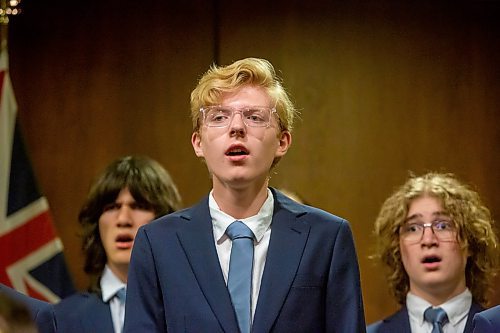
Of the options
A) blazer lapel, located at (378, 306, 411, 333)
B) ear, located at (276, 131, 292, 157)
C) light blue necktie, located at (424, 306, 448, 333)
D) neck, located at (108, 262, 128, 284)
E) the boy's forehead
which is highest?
the boy's forehead

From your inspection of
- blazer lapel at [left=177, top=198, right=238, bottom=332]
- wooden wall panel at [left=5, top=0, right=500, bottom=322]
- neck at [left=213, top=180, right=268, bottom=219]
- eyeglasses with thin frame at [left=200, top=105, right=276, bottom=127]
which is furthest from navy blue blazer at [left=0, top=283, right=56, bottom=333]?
wooden wall panel at [left=5, top=0, right=500, bottom=322]

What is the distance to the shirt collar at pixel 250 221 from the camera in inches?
106

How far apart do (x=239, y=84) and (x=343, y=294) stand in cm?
64

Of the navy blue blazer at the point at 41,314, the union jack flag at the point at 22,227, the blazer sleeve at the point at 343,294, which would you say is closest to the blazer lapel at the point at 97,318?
the navy blue blazer at the point at 41,314

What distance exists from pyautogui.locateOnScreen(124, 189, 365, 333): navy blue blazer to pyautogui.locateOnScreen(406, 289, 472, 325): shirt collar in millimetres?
940

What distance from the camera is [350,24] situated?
504 centimetres

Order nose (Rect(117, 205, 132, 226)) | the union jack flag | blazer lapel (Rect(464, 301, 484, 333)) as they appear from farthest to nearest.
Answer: the union jack flag
nose (Rect(117, 205, 132, 226))
blazer lapel (Rect(464, 301, 484, 333))

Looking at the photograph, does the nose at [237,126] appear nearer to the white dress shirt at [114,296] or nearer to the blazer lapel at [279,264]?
the blazer lapel at [279,264]

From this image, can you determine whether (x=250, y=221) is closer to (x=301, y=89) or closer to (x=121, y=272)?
(x=121, y=272)

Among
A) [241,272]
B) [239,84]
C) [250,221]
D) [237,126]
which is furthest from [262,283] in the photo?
[239,84]

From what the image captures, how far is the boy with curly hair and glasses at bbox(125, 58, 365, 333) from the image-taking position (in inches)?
100

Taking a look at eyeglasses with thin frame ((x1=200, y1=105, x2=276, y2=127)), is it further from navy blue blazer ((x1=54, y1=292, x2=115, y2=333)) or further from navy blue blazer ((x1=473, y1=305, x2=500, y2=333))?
navy blue blazer ((x1=54, y1=292, x2=115, y2=333))

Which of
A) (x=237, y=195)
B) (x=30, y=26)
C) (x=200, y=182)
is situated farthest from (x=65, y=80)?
(x=237, y=195)

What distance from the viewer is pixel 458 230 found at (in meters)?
3.58
